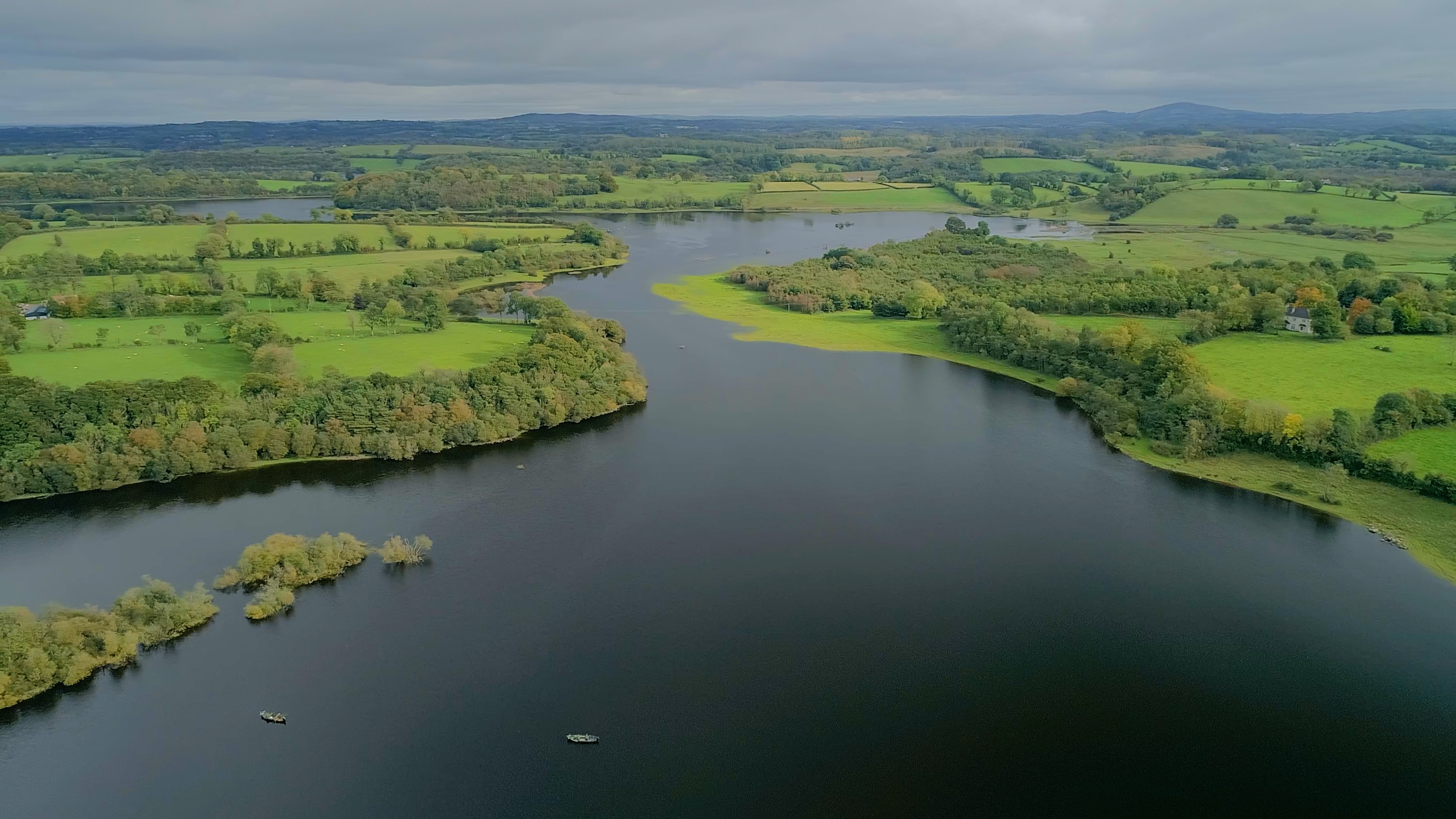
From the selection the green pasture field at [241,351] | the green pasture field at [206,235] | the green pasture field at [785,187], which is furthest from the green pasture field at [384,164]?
the green pasture field at [241,351]

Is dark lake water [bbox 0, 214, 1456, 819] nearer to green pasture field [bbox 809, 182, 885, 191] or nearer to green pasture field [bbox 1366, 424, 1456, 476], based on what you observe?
green pasture field [bbox 1366, 424, 1456, 476]

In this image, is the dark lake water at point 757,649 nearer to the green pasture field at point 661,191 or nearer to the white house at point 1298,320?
the white house at point 1298,320

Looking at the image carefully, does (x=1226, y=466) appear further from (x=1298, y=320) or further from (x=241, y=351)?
(x=241, y=351)

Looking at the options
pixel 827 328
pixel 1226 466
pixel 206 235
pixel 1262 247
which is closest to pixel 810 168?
pixel 1262 247

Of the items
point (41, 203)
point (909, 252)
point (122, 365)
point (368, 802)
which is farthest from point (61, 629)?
point (41, 203)

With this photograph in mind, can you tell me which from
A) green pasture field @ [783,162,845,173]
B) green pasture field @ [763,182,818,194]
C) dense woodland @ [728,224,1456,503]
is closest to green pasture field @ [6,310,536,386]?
dense woodland @ [728,224,1456,503]
